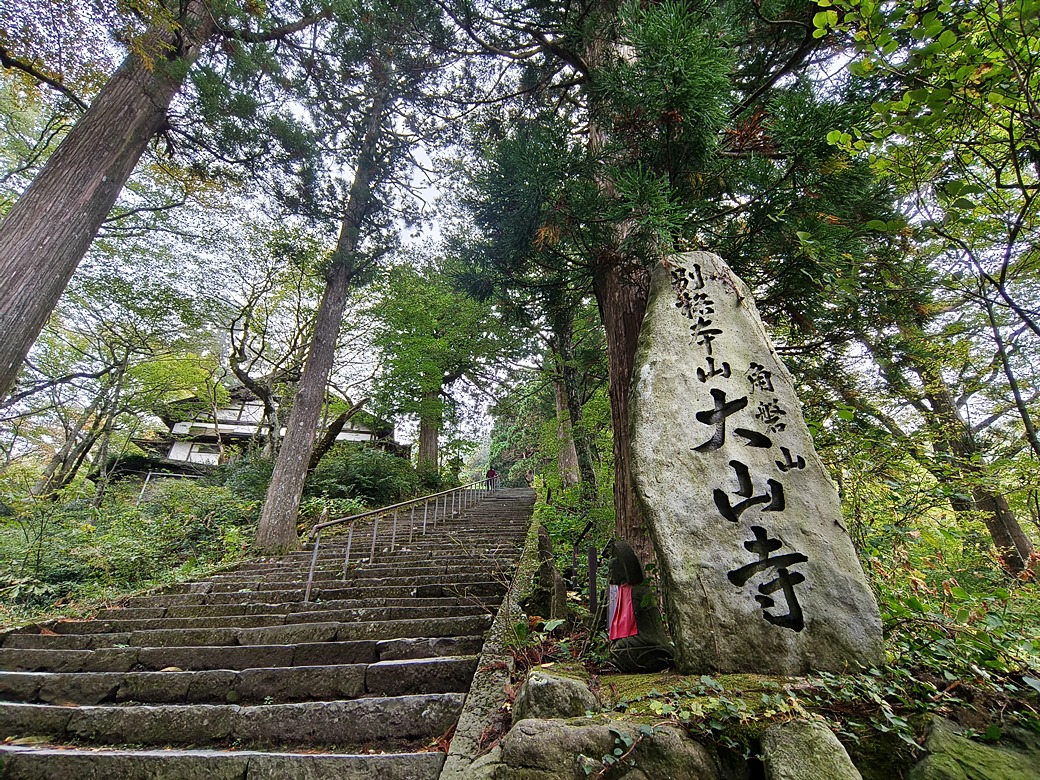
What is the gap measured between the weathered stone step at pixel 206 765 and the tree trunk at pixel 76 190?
3524mm

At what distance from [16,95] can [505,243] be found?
647 centimetres

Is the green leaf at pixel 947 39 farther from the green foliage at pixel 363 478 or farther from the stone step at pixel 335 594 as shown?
the green foliage at pixel 363 478

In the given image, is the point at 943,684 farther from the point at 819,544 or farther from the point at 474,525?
the point at 474,525

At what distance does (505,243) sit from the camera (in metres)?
3.87

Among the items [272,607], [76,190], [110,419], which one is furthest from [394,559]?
[110,419]

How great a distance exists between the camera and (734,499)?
234 centimetres

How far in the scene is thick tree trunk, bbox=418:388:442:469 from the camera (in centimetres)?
1401

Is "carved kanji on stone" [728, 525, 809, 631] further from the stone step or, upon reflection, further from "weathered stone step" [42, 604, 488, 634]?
the stone step

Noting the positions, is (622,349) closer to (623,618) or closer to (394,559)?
(623,618)

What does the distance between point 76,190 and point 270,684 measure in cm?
551

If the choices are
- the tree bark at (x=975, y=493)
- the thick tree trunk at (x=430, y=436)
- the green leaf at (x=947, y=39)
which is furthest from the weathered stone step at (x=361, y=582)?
the thick tree trunk at (x=430, y=436)

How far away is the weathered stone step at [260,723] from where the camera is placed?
242 cm

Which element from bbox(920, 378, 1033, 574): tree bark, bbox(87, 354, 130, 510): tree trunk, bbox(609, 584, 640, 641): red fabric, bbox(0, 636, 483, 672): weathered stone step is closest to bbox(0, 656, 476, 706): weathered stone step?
bbox(0, 636, 483, 672): weathered stone step

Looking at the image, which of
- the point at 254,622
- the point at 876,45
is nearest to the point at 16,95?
the point at 254,622
